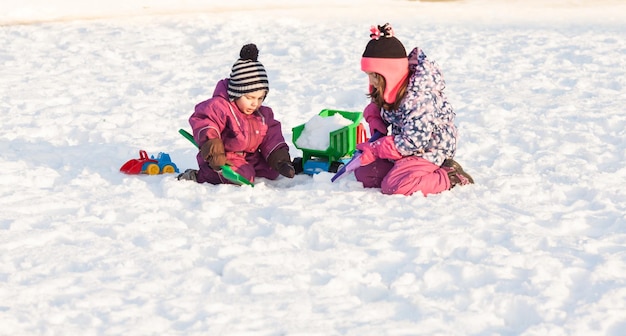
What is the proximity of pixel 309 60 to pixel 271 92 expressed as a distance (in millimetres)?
1480

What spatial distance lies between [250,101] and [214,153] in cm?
41

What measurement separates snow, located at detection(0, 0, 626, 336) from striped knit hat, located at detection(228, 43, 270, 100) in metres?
0.59

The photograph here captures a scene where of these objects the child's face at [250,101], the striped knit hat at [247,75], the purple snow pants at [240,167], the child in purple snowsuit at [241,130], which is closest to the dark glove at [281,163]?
the child in purple snowsuit at [241,130]

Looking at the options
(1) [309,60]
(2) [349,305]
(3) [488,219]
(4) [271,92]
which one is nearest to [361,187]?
(3) [488,219]

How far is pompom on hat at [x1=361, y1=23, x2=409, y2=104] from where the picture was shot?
15.2ft

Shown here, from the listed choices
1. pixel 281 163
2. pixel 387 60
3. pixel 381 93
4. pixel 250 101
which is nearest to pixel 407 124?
pixel 381 93

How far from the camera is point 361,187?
4.90 m

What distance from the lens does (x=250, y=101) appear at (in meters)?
4.92

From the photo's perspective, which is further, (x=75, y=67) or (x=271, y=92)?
(x=75, y=67)

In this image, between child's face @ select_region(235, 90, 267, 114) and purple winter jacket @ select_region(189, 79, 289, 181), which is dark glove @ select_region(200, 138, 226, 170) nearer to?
purple winter jacket @ select_region(189, 79, 289, 181)

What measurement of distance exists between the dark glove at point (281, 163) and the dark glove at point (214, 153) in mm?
360

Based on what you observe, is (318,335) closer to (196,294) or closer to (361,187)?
(196,294)

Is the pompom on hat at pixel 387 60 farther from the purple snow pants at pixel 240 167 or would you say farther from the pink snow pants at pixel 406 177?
the purple snow pants at pixel 240 167

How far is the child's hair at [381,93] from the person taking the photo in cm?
471
